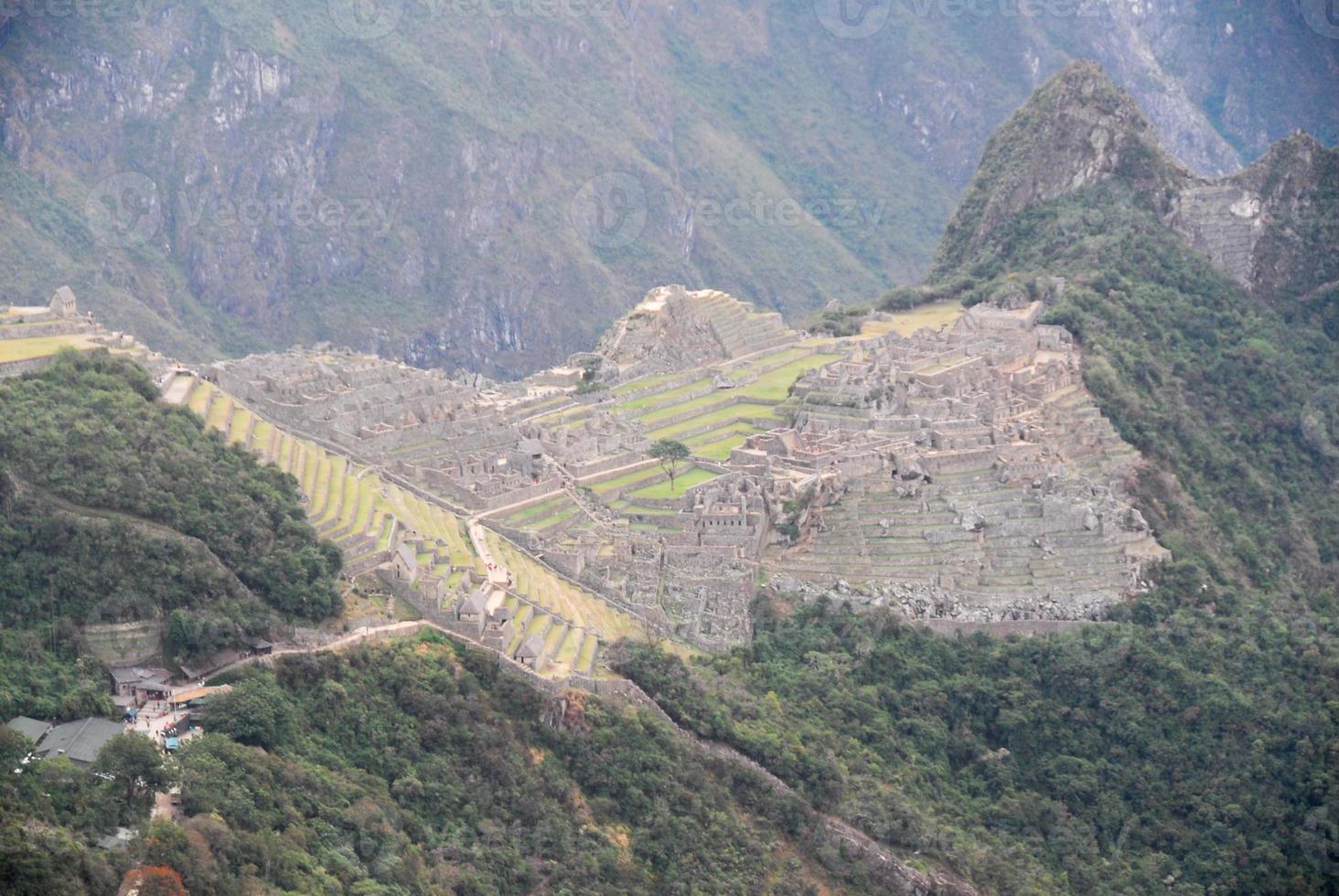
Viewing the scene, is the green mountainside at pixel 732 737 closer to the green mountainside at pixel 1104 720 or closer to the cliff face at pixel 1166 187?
the green mountainside at pixel 1104 720

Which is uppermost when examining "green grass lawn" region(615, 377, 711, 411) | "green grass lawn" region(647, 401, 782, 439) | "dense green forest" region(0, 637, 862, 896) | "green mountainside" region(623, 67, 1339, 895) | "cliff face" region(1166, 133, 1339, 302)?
"cliff face" region(1166, 133, 1339, 302)

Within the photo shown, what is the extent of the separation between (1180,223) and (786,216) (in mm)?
69590

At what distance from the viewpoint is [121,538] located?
4309cm

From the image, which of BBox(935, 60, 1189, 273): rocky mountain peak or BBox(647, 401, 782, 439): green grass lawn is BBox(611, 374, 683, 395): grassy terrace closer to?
BBox(647, 401, 782, 439): green grass lawn

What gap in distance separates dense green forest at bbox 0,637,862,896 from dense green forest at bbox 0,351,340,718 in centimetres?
240

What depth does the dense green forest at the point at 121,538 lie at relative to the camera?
1607 inches

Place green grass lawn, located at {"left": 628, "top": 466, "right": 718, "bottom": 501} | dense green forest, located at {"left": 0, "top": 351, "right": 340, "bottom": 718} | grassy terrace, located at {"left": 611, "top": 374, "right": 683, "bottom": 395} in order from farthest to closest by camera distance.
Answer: grassy terrace, located at {"left": 611, "top": 374, "right": 683, "bottom": 395}, green grass lawn, located at {"left": 628, "top": 466, "right": 718, "bottom": 501}, dense green forest, located at {"left": 0, "top": 351, "right": 340, "bottom": 718}

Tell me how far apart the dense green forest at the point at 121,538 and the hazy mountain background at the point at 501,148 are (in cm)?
6011

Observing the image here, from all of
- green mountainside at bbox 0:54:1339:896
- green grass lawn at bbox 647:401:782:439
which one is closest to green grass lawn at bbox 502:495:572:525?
green grass lawn at bbox 647:401:782:439

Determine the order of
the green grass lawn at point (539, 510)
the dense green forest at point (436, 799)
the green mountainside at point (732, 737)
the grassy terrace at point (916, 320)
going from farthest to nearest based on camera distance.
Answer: the grassy terrace at point (916, 320) < the green grass lawn at point (539, 510) < the green mountainside at point (732, 737) < the dense green forest at point (436, 799)

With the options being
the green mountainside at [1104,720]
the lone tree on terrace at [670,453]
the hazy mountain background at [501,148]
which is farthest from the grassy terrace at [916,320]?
the hazy mountain background at [501,148]

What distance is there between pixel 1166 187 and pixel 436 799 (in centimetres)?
5361

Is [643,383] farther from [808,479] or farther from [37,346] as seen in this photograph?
[37,346]

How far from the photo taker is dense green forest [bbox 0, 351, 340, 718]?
134ft
